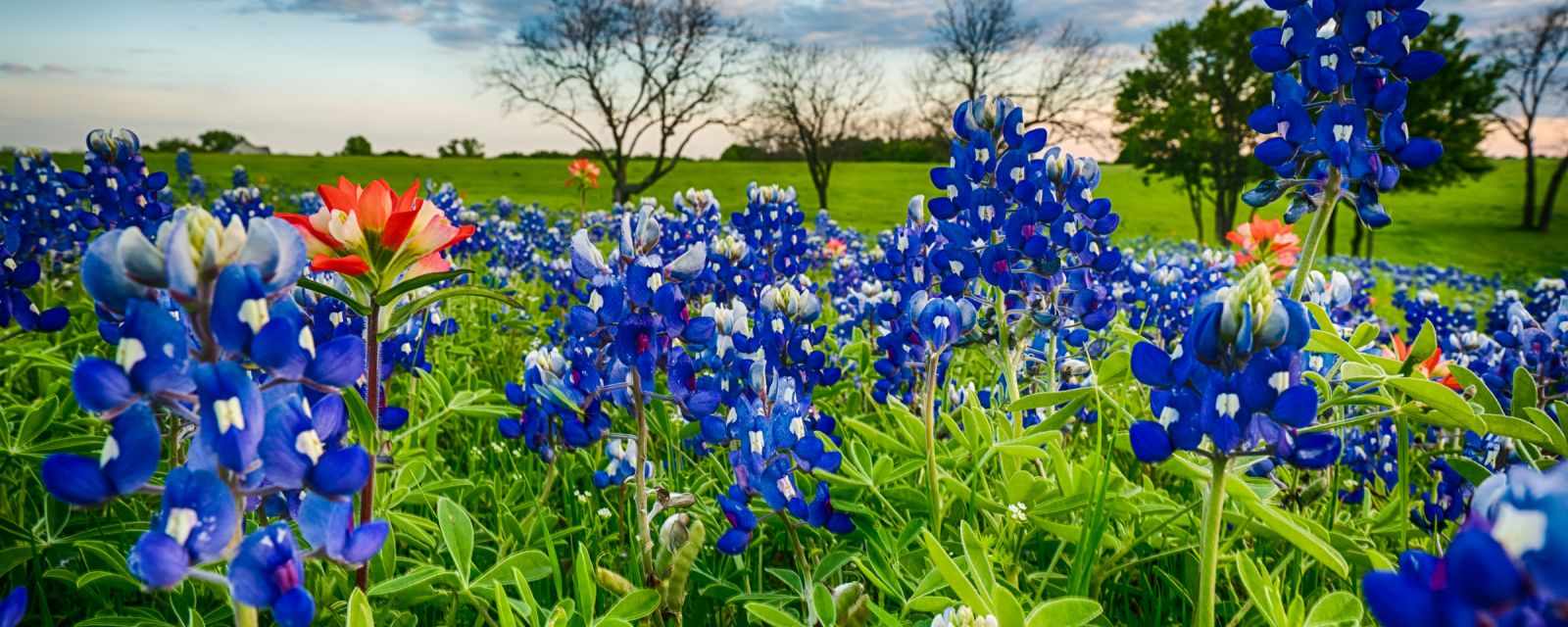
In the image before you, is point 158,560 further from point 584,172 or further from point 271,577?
point 584,172

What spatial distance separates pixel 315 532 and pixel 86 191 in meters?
3.63

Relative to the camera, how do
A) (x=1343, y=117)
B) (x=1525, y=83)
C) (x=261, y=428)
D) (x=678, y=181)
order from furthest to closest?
(x=678, y=181), (x=1525, y=83), (x=1343, y=117), (x=261, y=428)

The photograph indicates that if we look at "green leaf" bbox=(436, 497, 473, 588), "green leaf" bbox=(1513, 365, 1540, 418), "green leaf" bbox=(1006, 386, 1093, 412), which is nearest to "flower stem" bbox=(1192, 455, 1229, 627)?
"green leaf" bbox=(1006, 386, 1093, 412)

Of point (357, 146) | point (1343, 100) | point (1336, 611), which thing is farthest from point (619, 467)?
point (357, 146)

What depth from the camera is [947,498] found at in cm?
209

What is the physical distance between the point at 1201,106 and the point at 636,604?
30174mm

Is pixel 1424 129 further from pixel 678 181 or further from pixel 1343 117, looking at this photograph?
pixel 678 181

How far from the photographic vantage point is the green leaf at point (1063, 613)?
1255 mm

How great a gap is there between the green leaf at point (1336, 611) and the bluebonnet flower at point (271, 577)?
1.38m

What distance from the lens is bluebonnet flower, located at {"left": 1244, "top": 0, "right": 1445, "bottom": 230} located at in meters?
1.84

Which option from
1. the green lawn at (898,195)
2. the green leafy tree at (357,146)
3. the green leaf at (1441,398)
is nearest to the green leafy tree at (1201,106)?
the green lawn at (898,195)

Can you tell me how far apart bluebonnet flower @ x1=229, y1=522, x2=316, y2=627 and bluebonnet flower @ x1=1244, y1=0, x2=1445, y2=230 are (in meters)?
1.94

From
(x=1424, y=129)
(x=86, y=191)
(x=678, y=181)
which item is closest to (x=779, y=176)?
(x=678, y=181)

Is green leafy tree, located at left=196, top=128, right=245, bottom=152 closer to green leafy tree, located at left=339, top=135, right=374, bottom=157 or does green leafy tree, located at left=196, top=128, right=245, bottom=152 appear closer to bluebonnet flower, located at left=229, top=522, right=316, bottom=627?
green leafy tree, located at left=339, top=135, right=374, bottom=157
